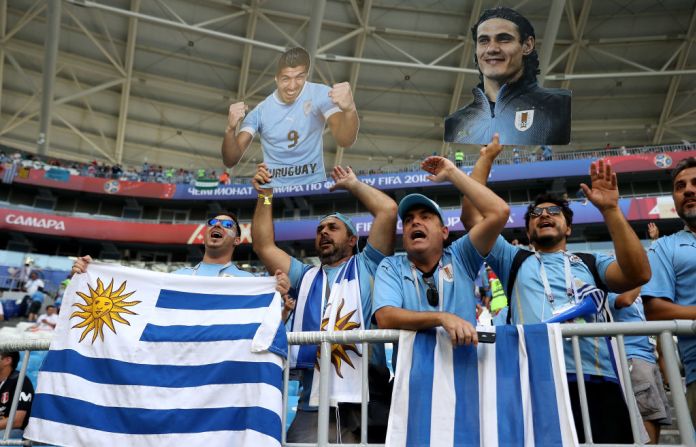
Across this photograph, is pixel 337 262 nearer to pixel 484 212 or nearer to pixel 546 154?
pixel 484 212

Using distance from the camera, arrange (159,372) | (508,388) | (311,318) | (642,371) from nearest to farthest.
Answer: (508,388) → (159,372) → (311,318) → (642,371)

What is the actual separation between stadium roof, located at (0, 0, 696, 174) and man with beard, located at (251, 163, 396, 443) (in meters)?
13.1

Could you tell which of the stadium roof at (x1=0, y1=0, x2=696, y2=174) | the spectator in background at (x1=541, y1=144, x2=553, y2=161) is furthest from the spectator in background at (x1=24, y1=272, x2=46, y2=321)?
the spectator in background at (x1=541, y1=144, x2=553, y2=161)

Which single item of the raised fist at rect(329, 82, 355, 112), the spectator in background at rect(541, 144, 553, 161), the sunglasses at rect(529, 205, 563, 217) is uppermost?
the spectator in background at rect(541, 144, 553, 161)

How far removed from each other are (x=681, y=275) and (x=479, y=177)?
1.11m

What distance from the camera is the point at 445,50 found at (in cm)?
1986

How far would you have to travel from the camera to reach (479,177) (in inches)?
112

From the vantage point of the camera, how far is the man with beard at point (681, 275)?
7.45 feet

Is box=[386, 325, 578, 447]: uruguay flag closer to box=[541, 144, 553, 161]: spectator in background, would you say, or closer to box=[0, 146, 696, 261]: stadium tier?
box=[0, 146, 696, 261]: stadium tier

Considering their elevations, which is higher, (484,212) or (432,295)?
(484,212)

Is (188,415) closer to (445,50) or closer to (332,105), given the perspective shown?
(332,105)

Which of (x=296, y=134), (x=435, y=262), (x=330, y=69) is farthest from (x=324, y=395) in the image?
(x=330, y=69)

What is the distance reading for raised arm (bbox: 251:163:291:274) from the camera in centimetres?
306

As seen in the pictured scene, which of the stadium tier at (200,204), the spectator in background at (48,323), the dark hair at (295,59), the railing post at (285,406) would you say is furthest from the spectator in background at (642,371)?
the stadium tier at (200,204)
